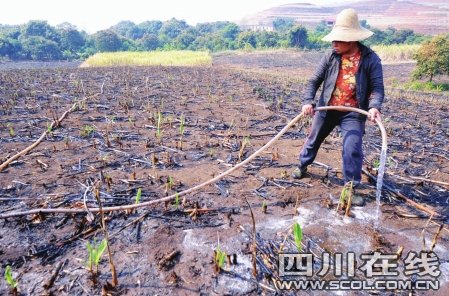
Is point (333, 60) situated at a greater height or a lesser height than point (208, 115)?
greater

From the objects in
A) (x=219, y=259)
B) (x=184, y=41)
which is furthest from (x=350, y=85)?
(x=184, y=41)

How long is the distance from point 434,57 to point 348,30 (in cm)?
1766

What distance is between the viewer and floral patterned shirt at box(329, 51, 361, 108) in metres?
3.76

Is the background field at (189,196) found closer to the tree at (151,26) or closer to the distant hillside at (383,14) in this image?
the distant hillside at (383,14)

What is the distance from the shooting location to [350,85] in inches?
150

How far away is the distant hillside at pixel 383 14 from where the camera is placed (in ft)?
291

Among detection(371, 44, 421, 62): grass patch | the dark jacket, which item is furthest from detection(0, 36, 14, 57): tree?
the dark jacket

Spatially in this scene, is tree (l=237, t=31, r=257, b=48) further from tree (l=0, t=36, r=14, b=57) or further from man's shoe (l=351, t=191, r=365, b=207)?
man's shoe (l=351, t=191, r=365, b=207)

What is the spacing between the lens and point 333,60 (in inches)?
151

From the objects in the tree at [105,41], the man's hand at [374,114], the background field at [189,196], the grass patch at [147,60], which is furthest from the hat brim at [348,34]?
the tree at [105,41]

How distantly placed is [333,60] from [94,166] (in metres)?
3.46

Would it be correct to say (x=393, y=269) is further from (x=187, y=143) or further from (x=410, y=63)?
(x=410, y=63)

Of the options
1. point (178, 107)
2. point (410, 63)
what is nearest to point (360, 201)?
point (178, 107)

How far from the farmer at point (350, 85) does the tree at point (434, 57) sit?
57.1 ft
